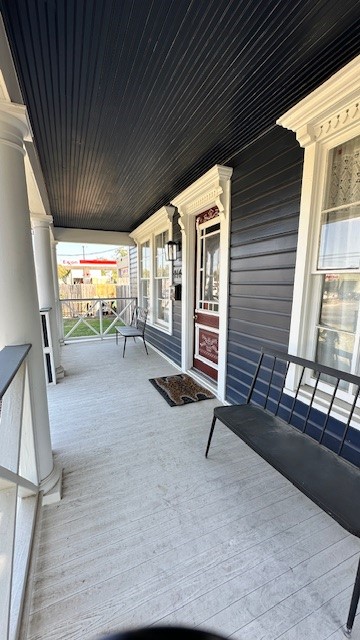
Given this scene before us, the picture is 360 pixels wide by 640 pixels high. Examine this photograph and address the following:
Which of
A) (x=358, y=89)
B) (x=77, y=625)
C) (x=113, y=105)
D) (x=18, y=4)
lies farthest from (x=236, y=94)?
(x=77, y=625)

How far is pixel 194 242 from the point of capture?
11.7ft

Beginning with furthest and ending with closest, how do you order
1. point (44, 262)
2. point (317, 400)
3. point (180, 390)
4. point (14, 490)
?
point (44, 262)
point (180, 390)
point (317, 400)
point (14, 490)

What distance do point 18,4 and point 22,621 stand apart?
2.49 metres

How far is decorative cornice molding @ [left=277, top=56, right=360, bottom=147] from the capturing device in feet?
4.62

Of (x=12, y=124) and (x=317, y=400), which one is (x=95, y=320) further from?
(x=317, y=400)

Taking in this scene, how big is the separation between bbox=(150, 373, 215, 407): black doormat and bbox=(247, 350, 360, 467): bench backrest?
921 mm

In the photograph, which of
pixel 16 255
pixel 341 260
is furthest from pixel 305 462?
pixel 16 255

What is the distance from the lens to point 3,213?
1.34m

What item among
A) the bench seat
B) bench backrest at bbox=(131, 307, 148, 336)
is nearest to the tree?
bench backrest at bbox=(131, 307, 148, 336)

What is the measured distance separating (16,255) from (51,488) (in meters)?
1.40

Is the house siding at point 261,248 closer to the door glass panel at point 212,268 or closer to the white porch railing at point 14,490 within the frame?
the door glass panel at point 212,268

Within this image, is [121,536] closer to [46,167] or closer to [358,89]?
[358,89]

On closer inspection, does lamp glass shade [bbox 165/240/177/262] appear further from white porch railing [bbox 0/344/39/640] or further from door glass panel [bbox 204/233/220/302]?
white porch railing [bbox 0/344/39/640]

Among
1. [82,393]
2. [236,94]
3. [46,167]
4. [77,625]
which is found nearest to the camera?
[77,625]
